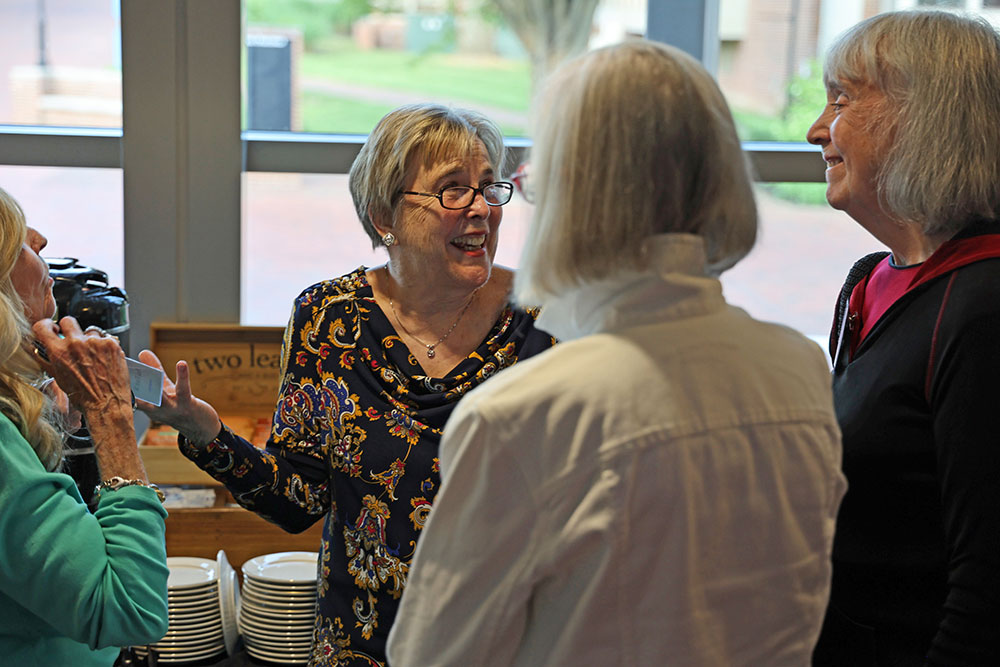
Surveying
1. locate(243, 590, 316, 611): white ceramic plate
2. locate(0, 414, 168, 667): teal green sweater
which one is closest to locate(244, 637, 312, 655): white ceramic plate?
locate(243, 590, 316, 611): white ceramic plate

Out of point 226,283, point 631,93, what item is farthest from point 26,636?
point 226,283

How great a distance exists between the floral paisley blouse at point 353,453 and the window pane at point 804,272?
2364mm

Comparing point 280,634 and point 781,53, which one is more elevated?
point 781,53

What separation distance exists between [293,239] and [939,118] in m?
2.69

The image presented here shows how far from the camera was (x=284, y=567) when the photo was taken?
9.93 ft

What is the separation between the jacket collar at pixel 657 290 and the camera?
106 cm

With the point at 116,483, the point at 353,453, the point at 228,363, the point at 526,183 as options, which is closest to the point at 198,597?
the point at 228,363

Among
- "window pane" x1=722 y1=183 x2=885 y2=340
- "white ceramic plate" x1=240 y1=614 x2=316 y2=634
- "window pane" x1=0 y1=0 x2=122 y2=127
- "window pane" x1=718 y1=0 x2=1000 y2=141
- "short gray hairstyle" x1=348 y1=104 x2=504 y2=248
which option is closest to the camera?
"short gray hairstyle" x1=348 y1=104 x2=504 y2=248

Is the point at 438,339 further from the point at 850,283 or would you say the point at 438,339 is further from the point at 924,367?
the point at 924,367

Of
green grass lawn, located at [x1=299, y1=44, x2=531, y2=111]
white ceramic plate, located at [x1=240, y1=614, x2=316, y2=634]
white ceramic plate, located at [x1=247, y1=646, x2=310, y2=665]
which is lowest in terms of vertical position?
white ceramic plate, located at [x1=247, y1=646, x2=310, y2=665]

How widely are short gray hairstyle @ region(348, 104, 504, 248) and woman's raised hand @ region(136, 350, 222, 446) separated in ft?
1.67

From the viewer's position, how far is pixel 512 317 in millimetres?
2041

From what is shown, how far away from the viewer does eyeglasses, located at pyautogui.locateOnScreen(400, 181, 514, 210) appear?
1.99 metres

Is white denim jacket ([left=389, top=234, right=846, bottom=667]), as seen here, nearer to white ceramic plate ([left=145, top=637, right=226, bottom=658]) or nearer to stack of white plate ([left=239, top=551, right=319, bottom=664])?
stack of white plate ([left=239, top=551, right=319, bottom=664])
